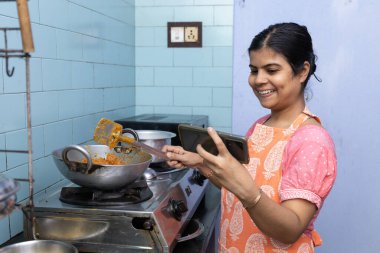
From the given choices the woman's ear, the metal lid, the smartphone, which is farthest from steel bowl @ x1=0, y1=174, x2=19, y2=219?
the woman's ear

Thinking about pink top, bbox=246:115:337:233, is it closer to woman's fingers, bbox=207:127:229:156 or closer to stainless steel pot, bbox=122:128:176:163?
woman's fingers, bbox=207:127:229:156

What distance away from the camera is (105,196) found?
3.63 ft

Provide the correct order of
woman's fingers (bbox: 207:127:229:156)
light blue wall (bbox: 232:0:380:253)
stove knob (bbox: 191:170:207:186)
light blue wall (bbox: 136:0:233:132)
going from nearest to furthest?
woman's fingers (bbox: 207:127:229:156)
stove knob (bbox: 191:170:207:186)
light blue wall (bbox: 232:0:380:253)
light blue wall (bbox: 136:0:233:132)

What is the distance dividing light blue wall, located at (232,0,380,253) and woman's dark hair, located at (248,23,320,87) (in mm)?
991

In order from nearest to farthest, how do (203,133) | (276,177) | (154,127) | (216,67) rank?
(203,133) → (276,177) → (154,127) → (216,67)

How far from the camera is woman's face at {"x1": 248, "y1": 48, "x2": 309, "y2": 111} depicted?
1.03 meters

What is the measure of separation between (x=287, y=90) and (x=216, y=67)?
126 centimetres

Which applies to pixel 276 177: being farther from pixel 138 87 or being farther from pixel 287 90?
pixel 138 87

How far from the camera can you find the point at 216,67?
7.50ft

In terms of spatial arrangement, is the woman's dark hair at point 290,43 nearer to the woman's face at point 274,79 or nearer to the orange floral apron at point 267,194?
the woman's face at point 274,79

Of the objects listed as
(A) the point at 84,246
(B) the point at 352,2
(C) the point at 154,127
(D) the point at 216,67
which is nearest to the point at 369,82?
(B) the point at 352,2

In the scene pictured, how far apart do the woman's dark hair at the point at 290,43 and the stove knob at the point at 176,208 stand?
0.52 metres

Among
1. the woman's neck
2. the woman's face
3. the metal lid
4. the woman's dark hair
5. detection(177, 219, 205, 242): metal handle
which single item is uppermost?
the woman's dark hair

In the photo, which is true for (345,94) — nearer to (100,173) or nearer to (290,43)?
(290,43)
